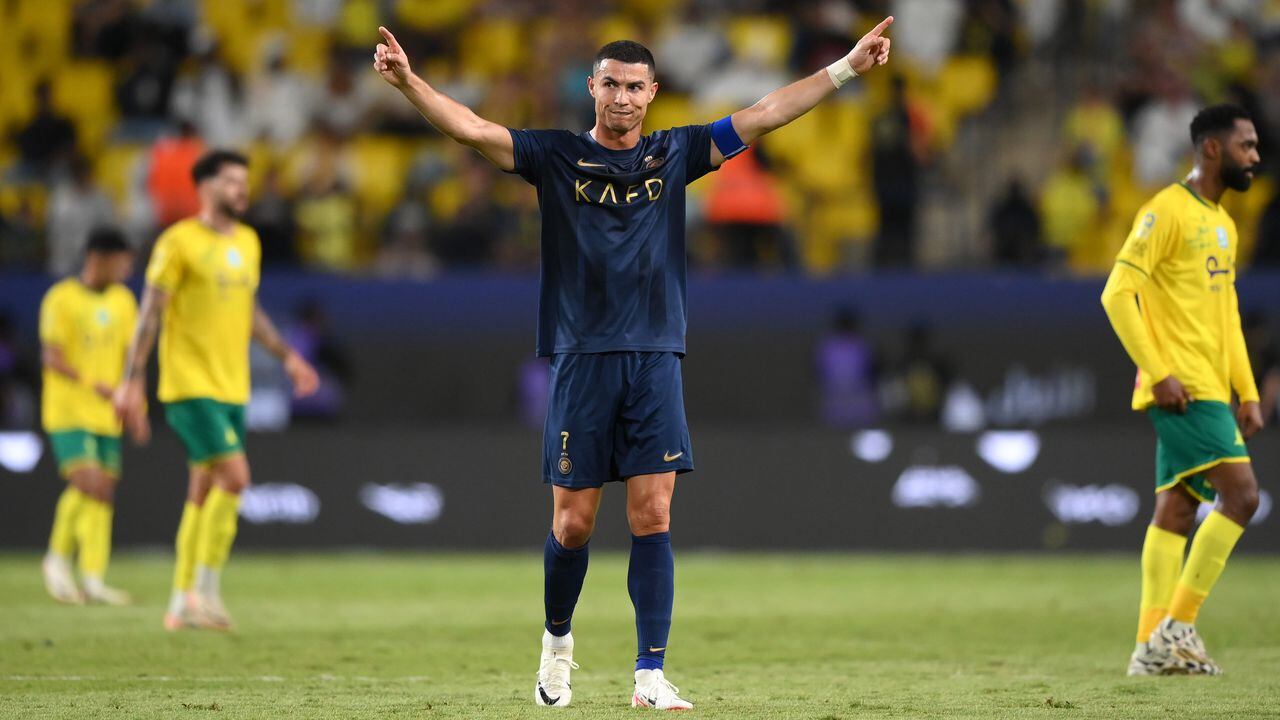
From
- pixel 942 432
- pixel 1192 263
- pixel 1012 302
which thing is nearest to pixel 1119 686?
pixel 1192 263

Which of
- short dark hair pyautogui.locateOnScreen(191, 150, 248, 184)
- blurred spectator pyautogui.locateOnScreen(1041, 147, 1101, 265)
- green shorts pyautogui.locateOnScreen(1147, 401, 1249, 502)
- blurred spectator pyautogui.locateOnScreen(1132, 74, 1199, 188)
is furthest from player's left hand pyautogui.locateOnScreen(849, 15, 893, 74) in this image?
blurred spectator pyautogui.locateOnScreen(1132, 74, 1199, 188)

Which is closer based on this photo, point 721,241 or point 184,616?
point 184,616

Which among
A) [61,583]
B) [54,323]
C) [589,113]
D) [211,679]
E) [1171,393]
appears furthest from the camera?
[589,113]

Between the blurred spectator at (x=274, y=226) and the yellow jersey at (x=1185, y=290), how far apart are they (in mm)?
10355

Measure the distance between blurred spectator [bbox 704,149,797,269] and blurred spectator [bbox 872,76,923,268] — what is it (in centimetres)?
93

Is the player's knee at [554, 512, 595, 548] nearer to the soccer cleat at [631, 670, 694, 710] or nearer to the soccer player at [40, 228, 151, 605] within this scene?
the soccer cleat at [631, 670, 694, 710]

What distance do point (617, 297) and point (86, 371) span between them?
6571 mm

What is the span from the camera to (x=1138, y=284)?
7605 mm

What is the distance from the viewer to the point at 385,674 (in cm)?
760

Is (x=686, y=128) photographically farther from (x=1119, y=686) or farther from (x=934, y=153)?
(x=934, y=153)

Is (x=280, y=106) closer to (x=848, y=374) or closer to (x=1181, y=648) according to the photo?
(x=848, y=374)

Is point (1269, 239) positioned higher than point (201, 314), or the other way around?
point (1269, 239)

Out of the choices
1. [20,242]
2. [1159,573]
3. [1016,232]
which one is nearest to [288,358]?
[1159,573]

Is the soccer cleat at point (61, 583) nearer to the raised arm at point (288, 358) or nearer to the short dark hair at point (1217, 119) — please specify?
the raised arm at point (288, 358)
